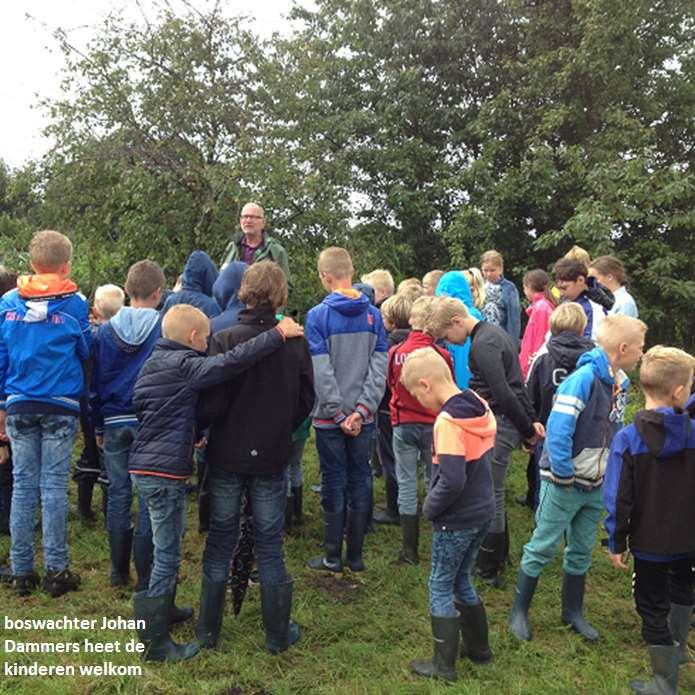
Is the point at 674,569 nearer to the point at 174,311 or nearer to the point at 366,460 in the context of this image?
the point at 366,460

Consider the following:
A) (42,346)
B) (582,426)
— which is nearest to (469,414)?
(582,426)

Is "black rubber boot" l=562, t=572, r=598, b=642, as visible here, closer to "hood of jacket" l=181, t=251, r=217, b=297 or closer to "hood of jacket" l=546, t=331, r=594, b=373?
"hood of jacket" l=546, t=331, r=594, b=373

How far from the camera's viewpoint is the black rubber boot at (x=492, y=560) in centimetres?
423

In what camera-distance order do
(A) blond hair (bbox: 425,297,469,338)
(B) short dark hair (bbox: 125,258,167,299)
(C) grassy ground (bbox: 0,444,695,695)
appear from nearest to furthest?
(C) grassy ground (bbox: 0,444,695,695) < (A) blond hair (bbox: 425,297,469,338) < (B) short dark hair (bbox: 125,258,167,299)

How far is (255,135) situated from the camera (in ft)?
30.4

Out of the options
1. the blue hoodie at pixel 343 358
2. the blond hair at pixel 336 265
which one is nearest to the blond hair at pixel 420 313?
the blue hoodie at pixel 343 358

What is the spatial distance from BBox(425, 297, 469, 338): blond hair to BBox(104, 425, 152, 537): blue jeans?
194 cm

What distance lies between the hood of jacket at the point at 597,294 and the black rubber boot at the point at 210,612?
11.7ft

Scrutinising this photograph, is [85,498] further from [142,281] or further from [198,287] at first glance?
[142,281]

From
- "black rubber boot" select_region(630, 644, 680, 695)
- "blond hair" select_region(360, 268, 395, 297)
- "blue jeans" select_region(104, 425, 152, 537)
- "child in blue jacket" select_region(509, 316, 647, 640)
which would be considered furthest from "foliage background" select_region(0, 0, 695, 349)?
"black rubber boot" select_region(630, 644, 680, 695)

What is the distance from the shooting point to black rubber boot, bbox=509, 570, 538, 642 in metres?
3.66

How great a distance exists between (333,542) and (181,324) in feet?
6.18

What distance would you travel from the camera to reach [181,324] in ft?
11.0

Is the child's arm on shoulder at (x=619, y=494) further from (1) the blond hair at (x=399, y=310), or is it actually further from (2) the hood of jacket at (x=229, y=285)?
(2) the hood of jacket at (x=229, y=285)
